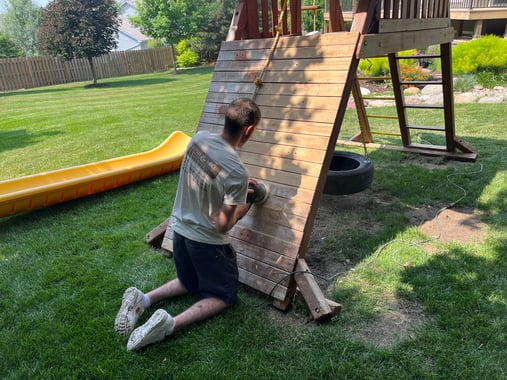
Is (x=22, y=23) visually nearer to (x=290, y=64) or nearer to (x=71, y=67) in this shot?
(x=71, y=67)

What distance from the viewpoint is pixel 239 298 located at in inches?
124

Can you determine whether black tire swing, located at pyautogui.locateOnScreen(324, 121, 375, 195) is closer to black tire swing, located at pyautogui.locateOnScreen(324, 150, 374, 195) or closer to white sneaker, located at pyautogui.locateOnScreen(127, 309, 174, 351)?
black tire swing, located at pyautogui.locateOnScreen(324, 150, 374, 195)

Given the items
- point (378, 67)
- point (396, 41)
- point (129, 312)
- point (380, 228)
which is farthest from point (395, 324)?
point (378, 67)

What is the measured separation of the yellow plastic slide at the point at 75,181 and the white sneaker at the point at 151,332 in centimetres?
293

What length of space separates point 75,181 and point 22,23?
2149 inches

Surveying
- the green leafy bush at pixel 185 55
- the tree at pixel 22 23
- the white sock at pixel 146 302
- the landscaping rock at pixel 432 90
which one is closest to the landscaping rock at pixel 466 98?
the landscaping rock at pixel 432 90

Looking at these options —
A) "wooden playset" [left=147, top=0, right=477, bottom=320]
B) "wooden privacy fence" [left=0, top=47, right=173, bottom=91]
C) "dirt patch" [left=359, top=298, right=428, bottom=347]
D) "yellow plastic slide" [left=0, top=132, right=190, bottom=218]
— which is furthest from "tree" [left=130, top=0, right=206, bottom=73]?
"dirt patch" [left=359, top=298, right=428, bottom=347]

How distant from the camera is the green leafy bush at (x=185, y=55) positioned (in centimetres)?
2934

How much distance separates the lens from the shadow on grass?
851 cm

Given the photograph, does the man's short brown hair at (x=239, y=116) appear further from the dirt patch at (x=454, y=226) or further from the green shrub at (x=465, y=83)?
the green shrub at (x=465, y=83)

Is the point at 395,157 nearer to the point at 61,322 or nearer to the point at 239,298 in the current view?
the point at 239,298

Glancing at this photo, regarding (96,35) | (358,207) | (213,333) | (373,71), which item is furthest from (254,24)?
(96,35)

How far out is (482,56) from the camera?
1148 cm

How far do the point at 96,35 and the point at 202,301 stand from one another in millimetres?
21831
